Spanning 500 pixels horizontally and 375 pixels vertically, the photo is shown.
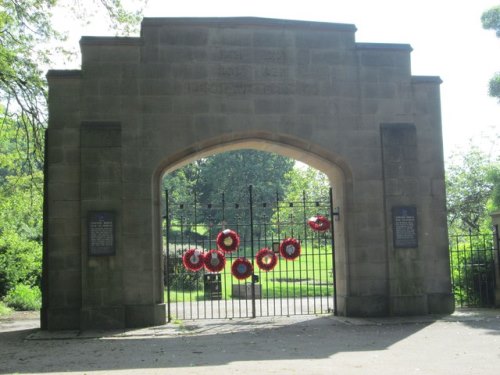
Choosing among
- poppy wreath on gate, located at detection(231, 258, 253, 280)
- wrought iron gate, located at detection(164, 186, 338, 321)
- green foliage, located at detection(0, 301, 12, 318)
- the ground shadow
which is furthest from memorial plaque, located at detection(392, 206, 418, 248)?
green foliage, located at detection(0, 301, 12, 318)

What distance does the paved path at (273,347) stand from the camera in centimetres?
693

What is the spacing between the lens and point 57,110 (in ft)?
Result: 35.7

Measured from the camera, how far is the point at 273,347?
330 inches

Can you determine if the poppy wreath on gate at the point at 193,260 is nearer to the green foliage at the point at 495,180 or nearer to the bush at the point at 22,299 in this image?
the bush at the point at 22,299

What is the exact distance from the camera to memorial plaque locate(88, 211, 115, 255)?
34.6ft

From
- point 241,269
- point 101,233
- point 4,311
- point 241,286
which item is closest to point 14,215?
point 4,311

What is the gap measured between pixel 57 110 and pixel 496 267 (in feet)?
32.2

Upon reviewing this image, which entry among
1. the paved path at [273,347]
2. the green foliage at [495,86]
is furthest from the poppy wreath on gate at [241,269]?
the green foliage at [495,86]

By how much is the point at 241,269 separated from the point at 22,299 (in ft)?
21.6

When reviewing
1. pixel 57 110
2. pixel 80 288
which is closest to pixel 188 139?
pixel 57 110

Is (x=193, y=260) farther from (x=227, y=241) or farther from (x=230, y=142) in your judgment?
(x=230, y=142)

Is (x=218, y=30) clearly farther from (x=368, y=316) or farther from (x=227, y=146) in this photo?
(x=368, y=316)

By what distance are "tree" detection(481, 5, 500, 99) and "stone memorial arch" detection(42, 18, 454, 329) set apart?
1747 millimetres

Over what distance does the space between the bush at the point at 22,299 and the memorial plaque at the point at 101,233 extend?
5751 millimetres
